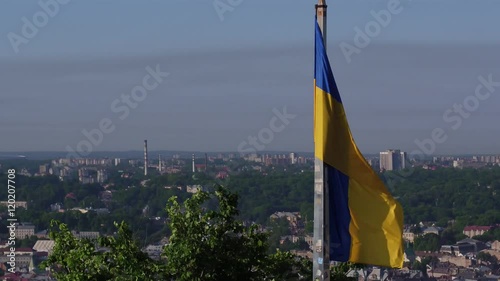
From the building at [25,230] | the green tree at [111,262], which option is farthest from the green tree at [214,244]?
the building at [25,230]

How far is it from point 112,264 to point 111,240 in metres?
0.19

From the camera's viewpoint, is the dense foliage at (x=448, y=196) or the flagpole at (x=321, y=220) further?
the dense foliage at (x=448, y=196)

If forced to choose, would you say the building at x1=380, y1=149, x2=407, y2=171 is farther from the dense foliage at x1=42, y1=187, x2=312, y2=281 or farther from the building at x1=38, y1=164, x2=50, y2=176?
the dense foliage at x1=42, y1=187, x2=312, y2=281

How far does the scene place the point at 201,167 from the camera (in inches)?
6550

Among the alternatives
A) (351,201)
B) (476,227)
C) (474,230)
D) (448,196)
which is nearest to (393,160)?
(448,196)

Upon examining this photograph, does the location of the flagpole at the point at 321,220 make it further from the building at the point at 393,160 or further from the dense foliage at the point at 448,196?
the building at the point at 393,160

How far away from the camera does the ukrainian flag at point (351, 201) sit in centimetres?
816

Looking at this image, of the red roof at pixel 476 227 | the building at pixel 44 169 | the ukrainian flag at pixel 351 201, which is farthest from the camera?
the building at pixel 44 169

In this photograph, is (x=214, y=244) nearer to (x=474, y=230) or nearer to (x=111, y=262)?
(x=111, y=262)

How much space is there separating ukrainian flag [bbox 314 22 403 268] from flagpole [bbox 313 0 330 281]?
0.09 metres

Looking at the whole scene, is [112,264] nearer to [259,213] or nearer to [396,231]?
[396,231]

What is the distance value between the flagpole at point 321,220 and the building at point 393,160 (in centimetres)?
11855

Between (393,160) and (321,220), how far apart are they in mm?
129356

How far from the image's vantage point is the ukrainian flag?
816 cm
